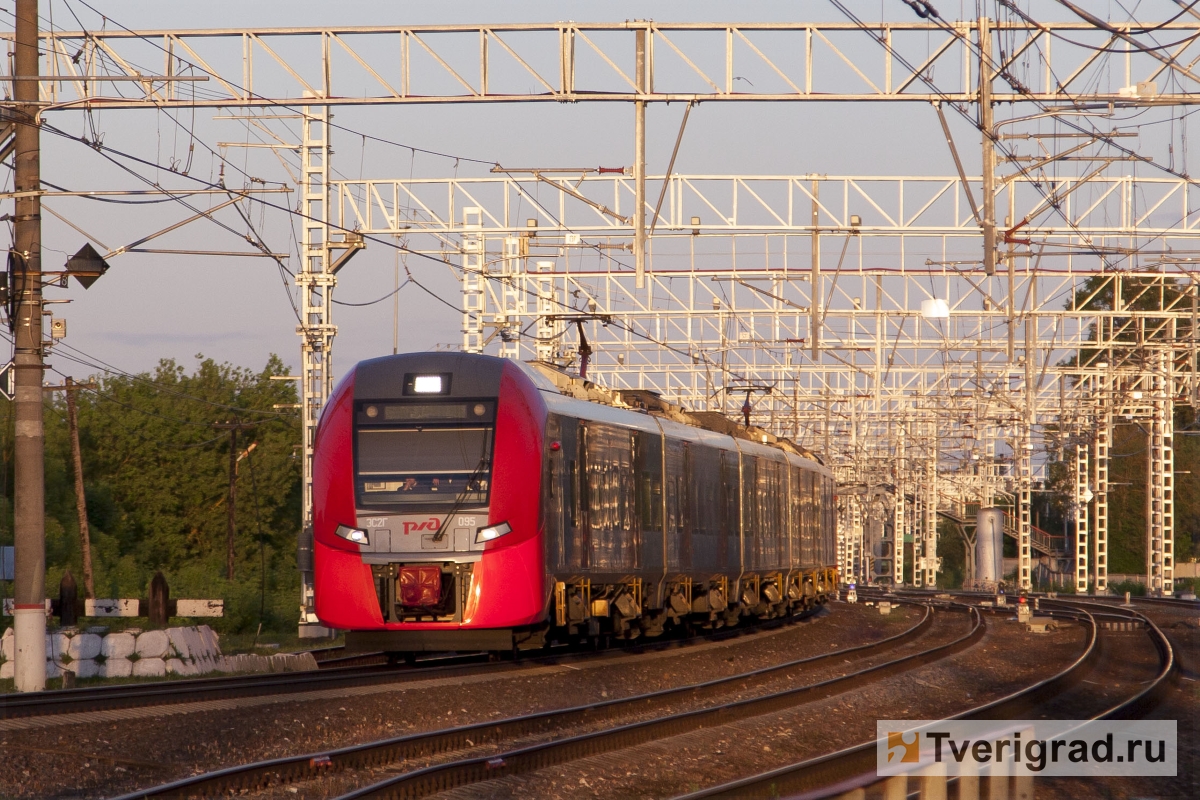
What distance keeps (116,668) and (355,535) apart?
410cm

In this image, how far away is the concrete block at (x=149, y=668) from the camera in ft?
58.8

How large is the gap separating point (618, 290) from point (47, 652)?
73.4 feet

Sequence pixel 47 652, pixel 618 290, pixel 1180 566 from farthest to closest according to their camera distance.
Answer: pixel 1180 566 → pixel 618 290 → pixel 47 652

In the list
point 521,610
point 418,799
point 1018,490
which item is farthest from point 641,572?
point 1018,490

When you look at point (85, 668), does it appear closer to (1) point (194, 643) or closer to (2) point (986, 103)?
(1) point (194, 643)

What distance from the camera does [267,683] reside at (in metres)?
14.5

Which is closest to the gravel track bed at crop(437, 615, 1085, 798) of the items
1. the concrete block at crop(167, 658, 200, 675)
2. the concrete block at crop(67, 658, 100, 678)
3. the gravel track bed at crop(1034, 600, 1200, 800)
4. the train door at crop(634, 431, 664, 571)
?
the gravel track bed at crop(1034, 600, 1200, 800)

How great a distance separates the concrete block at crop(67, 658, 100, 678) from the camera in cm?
1762

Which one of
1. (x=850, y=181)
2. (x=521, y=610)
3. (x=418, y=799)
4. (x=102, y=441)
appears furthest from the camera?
(x=102, y=441)

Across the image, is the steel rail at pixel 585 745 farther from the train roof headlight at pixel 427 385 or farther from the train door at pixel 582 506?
the train roof headlight at pixel 427 385

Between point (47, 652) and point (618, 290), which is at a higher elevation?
point (618, 290)

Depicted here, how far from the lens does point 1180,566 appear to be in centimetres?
7488

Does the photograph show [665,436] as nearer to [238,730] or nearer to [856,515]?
[238,730]

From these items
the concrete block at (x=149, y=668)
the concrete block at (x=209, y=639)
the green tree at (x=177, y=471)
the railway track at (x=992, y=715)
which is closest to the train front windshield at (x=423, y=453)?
the concrete block at (x=149, y=668)
